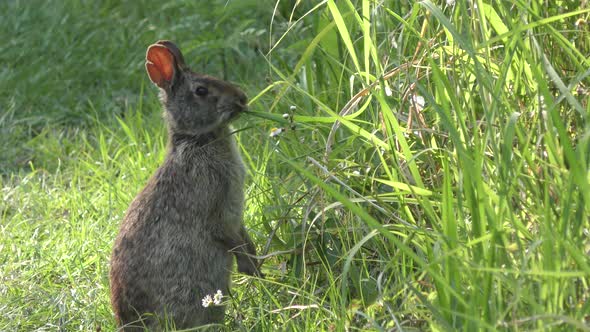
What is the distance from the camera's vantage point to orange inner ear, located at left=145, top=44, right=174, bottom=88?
4.49 metres

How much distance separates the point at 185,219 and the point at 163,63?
68cm

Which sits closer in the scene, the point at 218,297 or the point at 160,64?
the point at 218,297

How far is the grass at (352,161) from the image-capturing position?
3.01m

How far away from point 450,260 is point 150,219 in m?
1.59

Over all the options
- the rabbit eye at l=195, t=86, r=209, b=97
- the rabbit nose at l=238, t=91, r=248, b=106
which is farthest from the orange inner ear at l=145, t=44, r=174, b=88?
the rabbit nose at l=238, t=91, r=248, b=106

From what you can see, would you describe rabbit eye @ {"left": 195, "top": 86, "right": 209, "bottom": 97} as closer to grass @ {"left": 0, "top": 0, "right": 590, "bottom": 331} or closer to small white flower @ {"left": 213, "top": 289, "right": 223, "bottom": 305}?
grass @ {"left": 0, "top": 0, "right": 590, "bottom": 331}

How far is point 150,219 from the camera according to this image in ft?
14.1

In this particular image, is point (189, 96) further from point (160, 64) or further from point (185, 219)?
point (185, 219)

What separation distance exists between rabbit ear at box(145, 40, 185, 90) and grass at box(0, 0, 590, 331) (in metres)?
0.39

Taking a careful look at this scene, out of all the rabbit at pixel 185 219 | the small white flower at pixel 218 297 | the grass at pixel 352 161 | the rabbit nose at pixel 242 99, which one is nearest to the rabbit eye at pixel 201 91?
the rabbit at pixel 185 219

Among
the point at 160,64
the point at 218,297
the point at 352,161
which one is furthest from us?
the point at 160,64

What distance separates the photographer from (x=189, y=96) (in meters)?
4.49

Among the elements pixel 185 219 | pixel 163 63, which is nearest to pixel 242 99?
pixel 163 63

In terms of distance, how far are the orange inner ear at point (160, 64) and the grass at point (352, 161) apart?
15.6 inches
